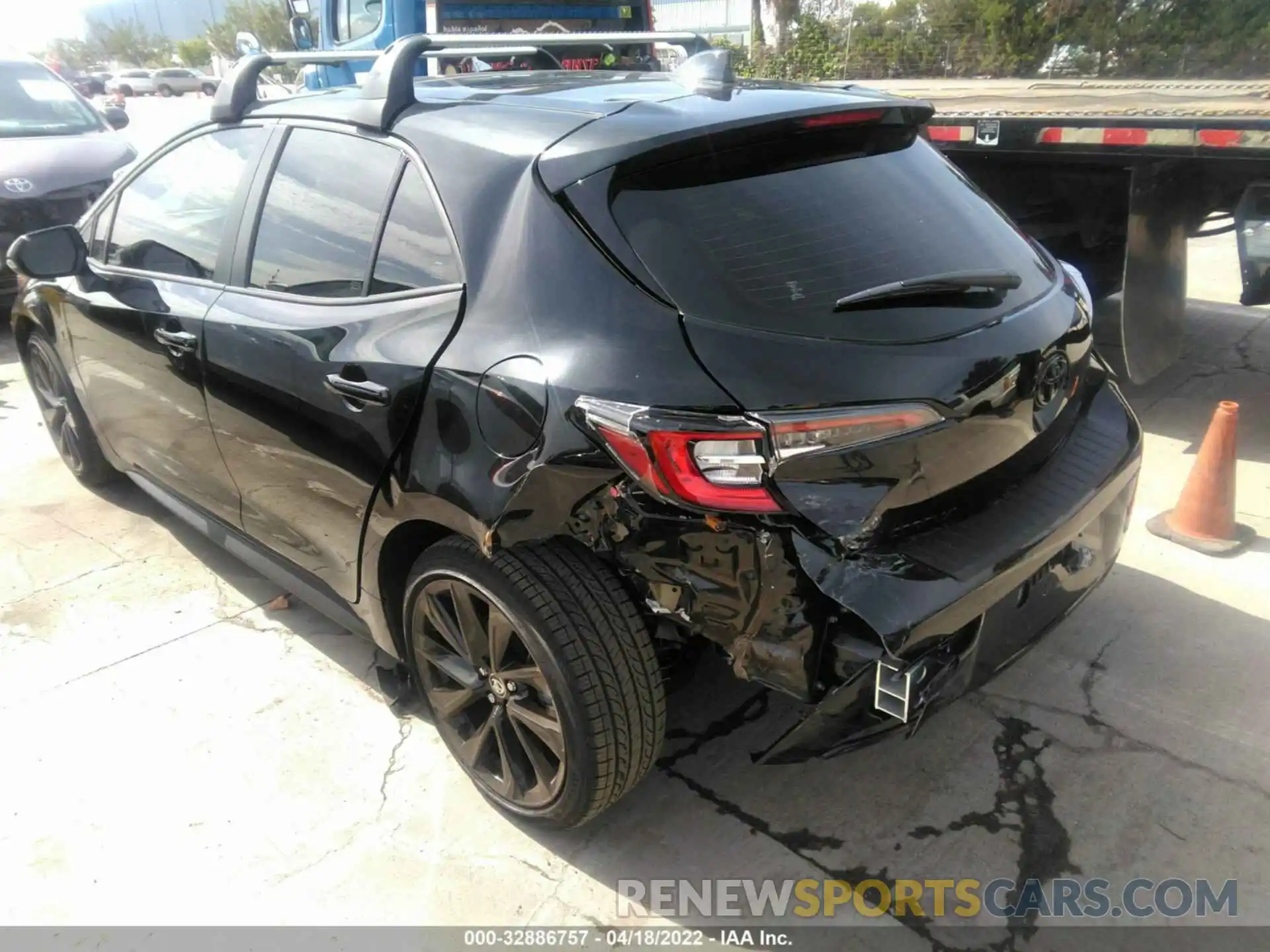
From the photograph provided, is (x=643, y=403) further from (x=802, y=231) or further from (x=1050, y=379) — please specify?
(x=1050, y=379)

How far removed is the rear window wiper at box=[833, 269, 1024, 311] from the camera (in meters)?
2.02

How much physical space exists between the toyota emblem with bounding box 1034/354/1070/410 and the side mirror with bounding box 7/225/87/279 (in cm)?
324

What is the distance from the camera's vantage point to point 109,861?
8.15ft

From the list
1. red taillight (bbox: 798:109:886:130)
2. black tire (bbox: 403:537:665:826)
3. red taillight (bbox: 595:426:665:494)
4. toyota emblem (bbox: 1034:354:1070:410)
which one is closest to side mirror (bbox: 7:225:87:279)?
black tire (bbox: 403:537:665:826)

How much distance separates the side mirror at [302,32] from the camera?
9227 millimetres

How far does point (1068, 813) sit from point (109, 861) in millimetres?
2504

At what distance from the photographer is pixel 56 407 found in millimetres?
4457

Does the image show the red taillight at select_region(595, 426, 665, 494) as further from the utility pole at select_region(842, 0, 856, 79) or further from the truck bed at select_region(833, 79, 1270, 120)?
the utility pole at select_region(842, 0, 856, 79)

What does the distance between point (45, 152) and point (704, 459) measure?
753 cm

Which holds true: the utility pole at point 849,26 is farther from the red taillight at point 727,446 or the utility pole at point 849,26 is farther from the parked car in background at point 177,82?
the parked car in background at point 177,82

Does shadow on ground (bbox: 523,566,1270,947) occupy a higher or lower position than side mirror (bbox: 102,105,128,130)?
lower

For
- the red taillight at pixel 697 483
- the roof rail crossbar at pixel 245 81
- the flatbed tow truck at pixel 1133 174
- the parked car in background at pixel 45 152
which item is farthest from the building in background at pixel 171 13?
the red taillight at pixel 697 483

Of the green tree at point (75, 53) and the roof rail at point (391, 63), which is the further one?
the green tree at point (75, 53)

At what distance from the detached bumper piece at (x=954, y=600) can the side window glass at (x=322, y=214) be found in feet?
4.70
